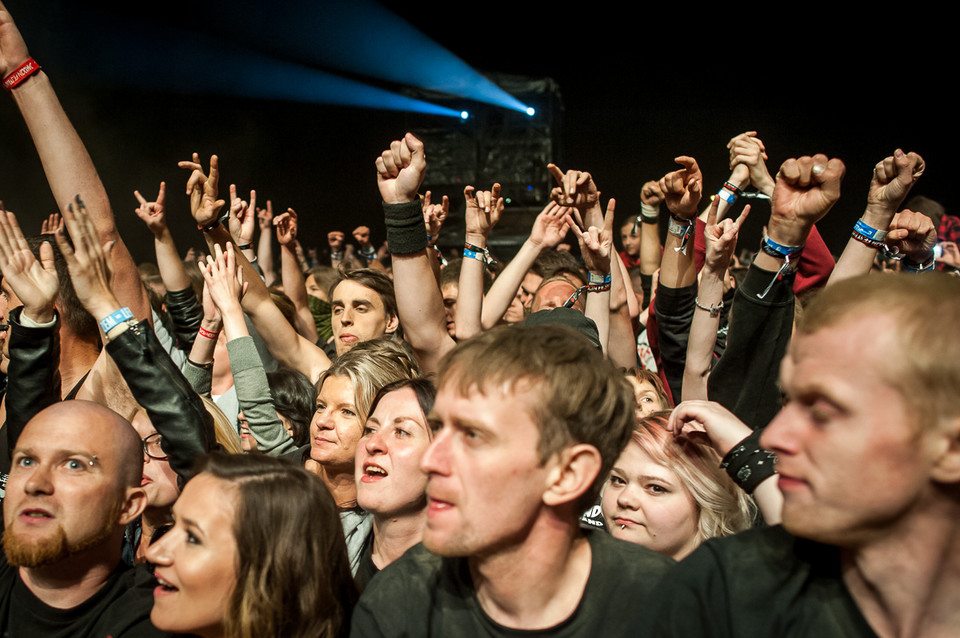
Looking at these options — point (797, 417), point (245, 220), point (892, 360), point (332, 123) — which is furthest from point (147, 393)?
point (332, 123)

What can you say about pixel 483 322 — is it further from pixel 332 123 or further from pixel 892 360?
pixel 332 123

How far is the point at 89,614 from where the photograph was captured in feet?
6.18

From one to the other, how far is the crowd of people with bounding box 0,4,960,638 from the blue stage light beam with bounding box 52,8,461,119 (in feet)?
19.8

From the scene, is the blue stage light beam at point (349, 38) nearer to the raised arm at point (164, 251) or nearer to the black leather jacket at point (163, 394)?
the raised arm at point (164, 251)

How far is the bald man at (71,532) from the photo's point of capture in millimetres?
1837

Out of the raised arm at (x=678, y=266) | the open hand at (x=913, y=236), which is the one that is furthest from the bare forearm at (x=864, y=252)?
the raised arm at (x=678, y=266)

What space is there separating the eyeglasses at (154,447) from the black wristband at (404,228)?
38.4 inches

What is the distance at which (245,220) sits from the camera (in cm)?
429

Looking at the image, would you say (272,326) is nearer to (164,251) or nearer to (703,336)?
(164,251)

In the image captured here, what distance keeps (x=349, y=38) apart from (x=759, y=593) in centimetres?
883

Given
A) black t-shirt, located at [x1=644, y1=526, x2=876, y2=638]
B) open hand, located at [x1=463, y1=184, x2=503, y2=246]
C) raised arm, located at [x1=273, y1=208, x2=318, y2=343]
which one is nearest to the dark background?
raised arm, located at [x1=273, y1=208, x2=318, y2=343]

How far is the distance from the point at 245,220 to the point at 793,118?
7164mm

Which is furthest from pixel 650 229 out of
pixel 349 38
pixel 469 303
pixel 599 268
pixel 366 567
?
pixel 349 38

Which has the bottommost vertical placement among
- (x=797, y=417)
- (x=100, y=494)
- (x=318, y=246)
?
(x=318, y=246)
